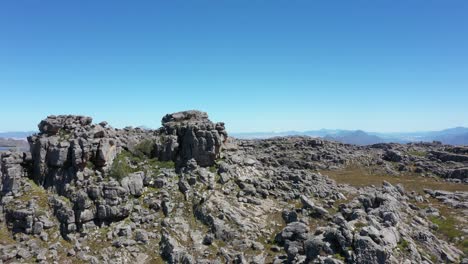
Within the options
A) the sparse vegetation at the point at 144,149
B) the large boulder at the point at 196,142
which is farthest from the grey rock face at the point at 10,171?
the large boulder at the point at 196,142

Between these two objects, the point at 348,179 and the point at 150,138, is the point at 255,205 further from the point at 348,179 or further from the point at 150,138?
the point at 348,179

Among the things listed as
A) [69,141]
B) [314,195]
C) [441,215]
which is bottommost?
[441,215]

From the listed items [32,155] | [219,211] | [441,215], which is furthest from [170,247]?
[441,215]

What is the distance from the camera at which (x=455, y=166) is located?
107312 millimetres

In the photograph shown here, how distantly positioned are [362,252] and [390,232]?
7.23 m

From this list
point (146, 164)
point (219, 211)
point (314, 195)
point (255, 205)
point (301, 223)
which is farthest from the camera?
point (314, 195)

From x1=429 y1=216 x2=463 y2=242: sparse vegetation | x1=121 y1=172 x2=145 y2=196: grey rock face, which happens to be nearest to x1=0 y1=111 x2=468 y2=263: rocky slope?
x1=121 y1=172 x2=145 y2=196: grey rock face

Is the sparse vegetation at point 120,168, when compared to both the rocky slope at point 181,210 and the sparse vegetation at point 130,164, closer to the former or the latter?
the sparse vegetation at point 130,164

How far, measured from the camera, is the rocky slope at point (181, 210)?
3612 cm

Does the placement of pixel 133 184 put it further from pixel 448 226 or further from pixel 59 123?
pixel 448 226

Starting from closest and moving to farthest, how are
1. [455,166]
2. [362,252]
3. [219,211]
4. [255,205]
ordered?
[362,252], [219,211], [255,205], [455,166]

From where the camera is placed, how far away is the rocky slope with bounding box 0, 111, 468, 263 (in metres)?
36.1

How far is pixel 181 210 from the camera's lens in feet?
145

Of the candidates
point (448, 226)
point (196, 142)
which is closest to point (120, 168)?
point (196, 142)
